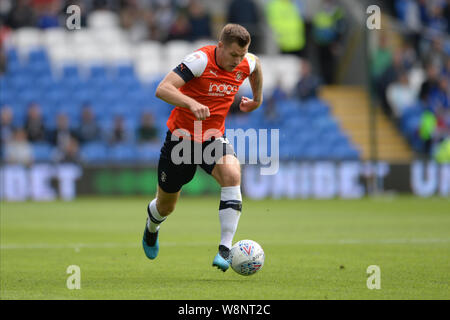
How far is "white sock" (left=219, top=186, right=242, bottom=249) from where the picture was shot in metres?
7.73

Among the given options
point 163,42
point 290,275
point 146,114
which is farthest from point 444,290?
point 163,42

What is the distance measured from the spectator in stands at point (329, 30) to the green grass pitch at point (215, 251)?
344 inches

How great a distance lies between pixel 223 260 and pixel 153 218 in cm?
144

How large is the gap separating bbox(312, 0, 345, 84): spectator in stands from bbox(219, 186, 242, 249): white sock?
1812 cm

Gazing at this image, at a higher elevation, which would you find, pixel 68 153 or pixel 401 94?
pixel 401 94

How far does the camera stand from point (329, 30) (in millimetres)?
25547

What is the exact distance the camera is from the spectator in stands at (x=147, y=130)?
21.4 metres

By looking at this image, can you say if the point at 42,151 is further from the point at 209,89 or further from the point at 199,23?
the point at 209,89

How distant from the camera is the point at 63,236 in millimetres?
12109

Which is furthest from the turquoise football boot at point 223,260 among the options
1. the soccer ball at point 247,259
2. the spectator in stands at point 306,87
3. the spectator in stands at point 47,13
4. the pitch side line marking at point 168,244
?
the spectator in stands at point 47,13

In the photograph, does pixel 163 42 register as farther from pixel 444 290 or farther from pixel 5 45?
pixel 444 290

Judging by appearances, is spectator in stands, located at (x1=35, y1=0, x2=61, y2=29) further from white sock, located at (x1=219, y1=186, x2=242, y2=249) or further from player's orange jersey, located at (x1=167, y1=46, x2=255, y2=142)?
A: white sock, located at (x1=219, y1=186, x2=242, y2=249)

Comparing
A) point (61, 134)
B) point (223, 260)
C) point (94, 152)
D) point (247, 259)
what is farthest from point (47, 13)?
point (247, 259)

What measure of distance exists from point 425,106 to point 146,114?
314 inches
